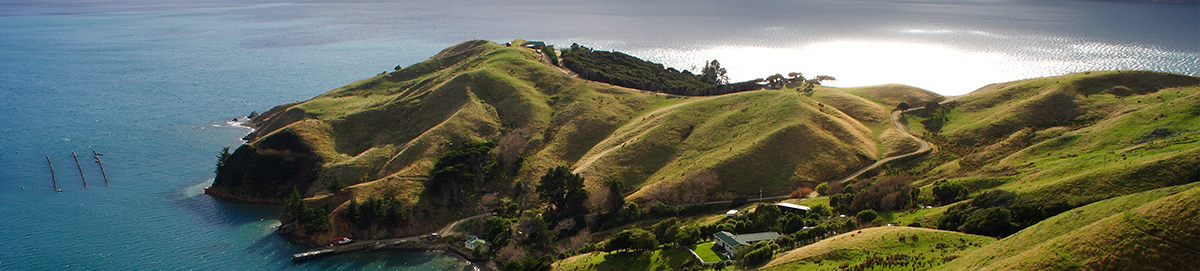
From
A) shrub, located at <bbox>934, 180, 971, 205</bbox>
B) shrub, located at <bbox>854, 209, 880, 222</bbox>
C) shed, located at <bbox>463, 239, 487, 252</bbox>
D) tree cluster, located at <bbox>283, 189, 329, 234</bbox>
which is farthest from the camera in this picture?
tree cluster, located at <bbox>283, 189, 329, 234</bbox>

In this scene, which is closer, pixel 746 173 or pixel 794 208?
pixel 794 208

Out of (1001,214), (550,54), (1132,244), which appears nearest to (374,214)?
(1001,214)

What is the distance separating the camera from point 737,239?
5809cm

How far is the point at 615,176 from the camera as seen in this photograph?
273ft

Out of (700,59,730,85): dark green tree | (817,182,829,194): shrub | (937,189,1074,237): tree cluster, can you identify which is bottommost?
(817,182,829,194): shrub

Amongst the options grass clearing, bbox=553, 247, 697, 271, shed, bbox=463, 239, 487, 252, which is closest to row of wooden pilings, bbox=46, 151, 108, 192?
shed, bbox=463, 239, 487, 252

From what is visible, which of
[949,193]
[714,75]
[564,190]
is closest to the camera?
[949,193]

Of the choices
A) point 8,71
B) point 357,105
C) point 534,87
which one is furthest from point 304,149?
point 8,71

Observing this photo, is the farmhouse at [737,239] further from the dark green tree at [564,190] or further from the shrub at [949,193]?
the dark green tree at [564,190]

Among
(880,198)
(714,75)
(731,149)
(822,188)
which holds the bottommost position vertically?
(822,188)

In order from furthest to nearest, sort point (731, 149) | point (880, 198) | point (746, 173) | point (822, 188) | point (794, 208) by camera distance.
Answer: point (731, 149) → point (746, 173) → point (822, 188) → point (794, 208) → point (880, 198)

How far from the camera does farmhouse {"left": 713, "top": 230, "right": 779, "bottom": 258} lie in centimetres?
5694

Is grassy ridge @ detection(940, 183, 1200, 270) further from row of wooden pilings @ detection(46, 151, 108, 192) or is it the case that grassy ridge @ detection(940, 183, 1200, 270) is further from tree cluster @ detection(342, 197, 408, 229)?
row of wooden pilings @ detection(46, 151, 108, 192)

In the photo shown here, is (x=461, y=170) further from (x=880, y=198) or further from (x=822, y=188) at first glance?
(x=880, y=198)
